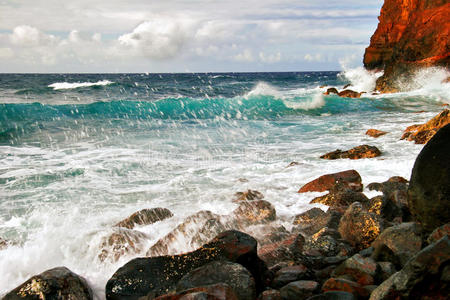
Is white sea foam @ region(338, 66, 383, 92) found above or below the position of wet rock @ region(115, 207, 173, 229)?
above

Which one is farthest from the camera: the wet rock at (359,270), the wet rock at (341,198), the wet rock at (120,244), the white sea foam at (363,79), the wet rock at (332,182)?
the white sea foam at (363,79)

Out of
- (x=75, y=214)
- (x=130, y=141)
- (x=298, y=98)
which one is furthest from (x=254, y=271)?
(x=298, y=98)

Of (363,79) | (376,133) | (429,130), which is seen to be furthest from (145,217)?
(363,79)

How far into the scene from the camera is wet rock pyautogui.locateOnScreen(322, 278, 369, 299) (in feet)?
8.03

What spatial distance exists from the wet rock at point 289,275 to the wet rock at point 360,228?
0.95 metres

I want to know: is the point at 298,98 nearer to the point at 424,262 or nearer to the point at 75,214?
the point at 75,214

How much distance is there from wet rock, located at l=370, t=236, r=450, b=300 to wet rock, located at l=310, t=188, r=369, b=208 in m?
3.22

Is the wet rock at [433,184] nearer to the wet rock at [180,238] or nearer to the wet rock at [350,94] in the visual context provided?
the wet rock at [180,238]

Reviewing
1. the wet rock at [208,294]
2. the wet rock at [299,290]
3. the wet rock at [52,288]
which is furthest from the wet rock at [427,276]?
the wet rock at [52,288]

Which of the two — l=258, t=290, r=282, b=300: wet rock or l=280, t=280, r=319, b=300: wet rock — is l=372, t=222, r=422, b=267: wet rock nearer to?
l=280, t=280, r=319, b=300: wet rock

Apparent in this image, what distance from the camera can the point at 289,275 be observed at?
307 cm

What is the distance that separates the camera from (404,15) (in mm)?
29516

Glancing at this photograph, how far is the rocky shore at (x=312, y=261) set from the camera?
2.21 m

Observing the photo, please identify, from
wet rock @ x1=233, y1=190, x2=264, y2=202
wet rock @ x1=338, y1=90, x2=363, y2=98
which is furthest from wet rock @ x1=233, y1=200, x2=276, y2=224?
wet rock @ x1=338, y1=90, x2=363, y2=98
